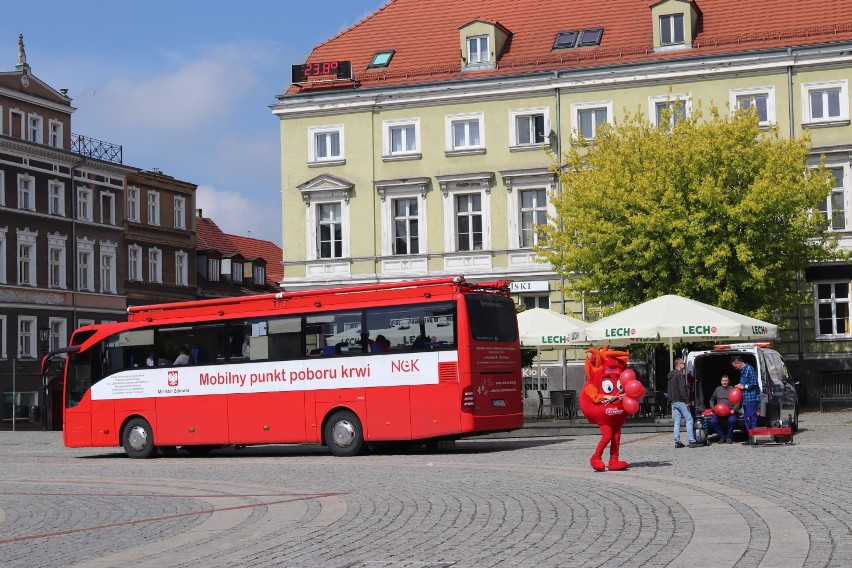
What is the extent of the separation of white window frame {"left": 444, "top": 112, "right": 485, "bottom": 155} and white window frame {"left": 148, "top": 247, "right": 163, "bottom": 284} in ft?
93.0

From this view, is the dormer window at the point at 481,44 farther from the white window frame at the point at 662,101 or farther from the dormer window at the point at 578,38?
the white window frame at the point at 662,101

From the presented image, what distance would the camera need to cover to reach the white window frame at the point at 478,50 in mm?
53000

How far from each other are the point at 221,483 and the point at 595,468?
5.46 m

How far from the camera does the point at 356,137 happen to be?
53.8 meters

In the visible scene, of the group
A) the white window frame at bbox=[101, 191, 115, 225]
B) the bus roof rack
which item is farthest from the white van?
the white window frame at bbox=[101, 191, 115, 225]

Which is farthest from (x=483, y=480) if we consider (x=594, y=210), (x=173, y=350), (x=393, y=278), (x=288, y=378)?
(x=393, y=278)

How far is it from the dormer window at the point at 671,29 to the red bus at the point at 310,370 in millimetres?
25531

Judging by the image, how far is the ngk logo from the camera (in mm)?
26531

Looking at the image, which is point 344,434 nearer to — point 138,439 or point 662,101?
point 138,439

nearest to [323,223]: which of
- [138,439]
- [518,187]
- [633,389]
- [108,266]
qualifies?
[518,187]

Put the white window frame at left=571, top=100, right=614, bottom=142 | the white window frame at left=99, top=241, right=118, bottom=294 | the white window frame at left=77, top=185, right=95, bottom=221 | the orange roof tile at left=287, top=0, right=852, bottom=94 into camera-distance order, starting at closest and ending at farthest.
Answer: the orange roof tile at left=287, top=0, right=852, bottom=94 → the white window frame at left=571, top=100, right=614, bottom=142 → the white window frame at left=77, top=185, right=95, bottom=221 → the white window frame at left=99, top=241, right=118, bottom=294

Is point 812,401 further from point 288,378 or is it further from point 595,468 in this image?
point 595,468

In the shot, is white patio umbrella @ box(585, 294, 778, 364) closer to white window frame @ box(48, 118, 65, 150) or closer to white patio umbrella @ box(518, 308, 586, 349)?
white patio umbrella @ box(518, 308, 586, 349)

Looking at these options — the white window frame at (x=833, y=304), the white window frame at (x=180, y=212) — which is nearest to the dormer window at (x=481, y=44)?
the white window frame at (x=833, y=304)
